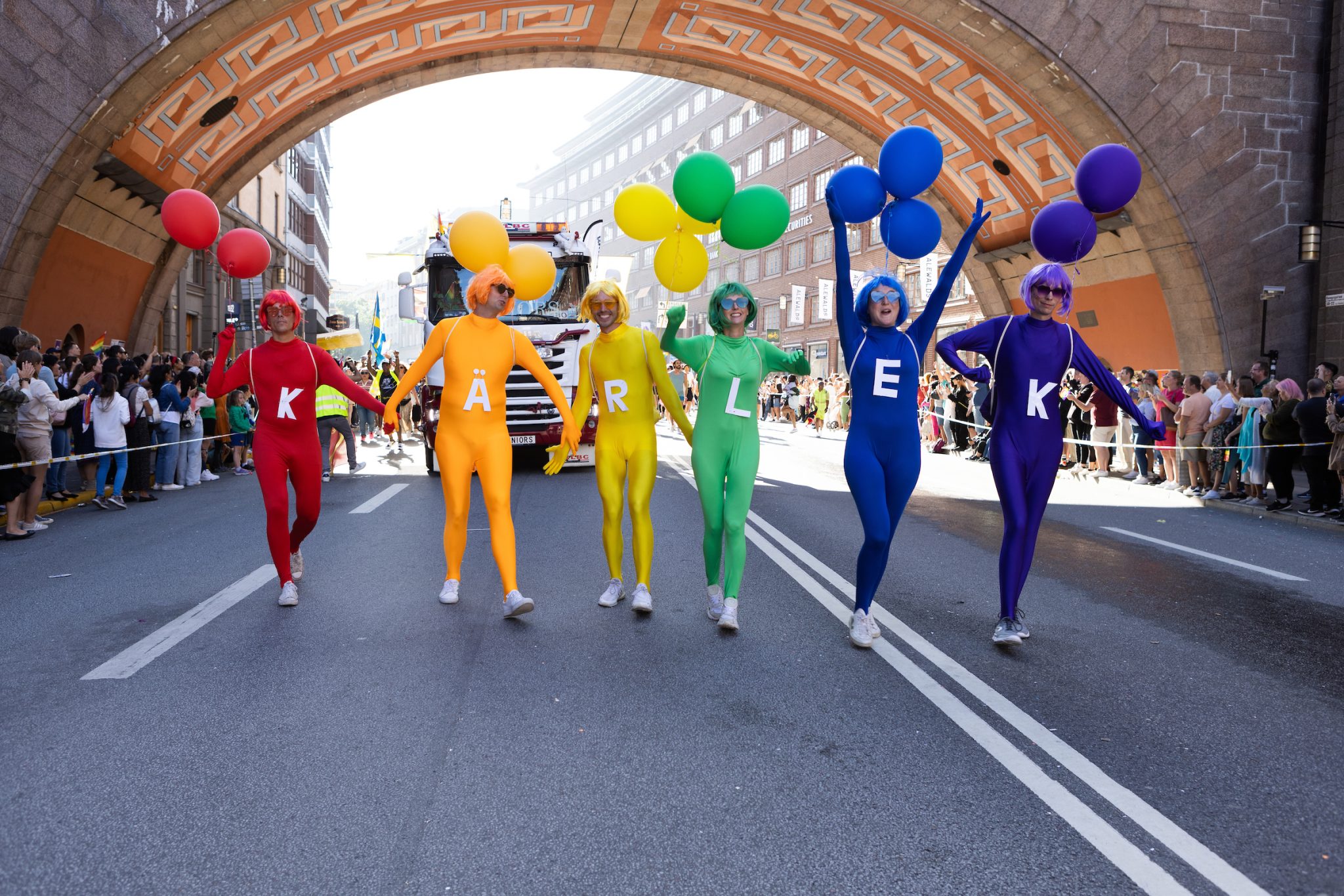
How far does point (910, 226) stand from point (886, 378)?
0.97 meters

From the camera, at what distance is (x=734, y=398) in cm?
561

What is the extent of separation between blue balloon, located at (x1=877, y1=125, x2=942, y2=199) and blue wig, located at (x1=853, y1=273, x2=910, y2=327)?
0.51 metres

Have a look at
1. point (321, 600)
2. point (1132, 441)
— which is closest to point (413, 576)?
point (321, 600)

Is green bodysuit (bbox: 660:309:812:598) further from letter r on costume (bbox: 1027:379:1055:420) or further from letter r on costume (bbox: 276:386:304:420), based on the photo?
letter r on costume (bbox: 276:386:304:420)

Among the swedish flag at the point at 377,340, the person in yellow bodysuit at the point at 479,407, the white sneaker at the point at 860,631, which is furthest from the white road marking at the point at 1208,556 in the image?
the swedish flag at the point at 377,340

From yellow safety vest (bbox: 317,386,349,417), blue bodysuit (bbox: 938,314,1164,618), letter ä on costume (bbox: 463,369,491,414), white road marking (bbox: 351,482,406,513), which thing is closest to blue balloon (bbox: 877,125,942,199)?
blue bodysuit (bbox: 938,314,1164,618)

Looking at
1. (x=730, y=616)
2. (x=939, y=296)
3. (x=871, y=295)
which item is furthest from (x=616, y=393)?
(x=939, y=296)

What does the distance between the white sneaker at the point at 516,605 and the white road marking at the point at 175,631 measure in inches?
69.4

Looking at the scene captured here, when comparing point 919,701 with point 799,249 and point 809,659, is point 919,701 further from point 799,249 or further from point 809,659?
point 799,249

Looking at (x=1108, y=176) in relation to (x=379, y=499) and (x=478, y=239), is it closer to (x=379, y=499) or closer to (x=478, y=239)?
(x=478, y=239)

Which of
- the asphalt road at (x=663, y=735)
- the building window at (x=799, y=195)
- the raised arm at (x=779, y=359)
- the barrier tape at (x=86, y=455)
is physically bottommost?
the asphalt road at (x=663, y=735)

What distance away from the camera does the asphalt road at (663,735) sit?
2.81m

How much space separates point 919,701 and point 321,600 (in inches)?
154

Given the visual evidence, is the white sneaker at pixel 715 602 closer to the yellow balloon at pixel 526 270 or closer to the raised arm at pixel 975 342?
the raised arm at pixel 975 342
